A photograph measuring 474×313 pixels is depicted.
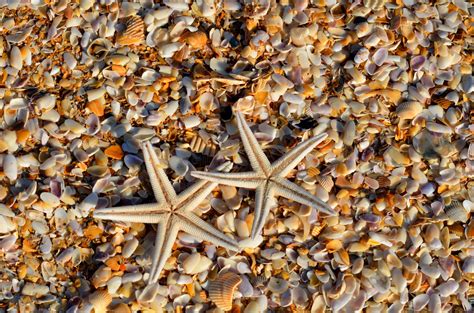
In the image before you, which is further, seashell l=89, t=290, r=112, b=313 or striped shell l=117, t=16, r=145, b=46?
striped shell l=117, t=16, r=145, b=46

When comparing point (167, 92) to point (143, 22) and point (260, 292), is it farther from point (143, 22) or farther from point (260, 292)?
point (260, 292)

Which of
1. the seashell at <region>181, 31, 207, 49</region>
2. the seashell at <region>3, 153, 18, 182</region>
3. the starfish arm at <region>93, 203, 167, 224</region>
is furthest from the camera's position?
the seashell at <region>181, 31, 207, 49</region>

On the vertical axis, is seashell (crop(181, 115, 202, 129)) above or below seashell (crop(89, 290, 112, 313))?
above

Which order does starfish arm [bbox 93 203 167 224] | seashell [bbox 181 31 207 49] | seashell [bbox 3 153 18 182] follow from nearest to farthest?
starfish arm [bbox 93 203 167 224] → seashell [bbox 3 153 18 182] → seashell [bbox 181 31 207 49]

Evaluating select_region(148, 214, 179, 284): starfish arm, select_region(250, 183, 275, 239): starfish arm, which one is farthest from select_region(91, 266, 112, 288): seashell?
select_region(250, 183, 275, 239): starfish arm

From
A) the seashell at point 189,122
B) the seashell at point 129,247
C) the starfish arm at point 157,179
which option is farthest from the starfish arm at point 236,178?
the seashell at point 129,247

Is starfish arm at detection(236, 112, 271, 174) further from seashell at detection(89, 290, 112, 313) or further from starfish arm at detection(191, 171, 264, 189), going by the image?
seashell at detection(89, 290, 112, 313)

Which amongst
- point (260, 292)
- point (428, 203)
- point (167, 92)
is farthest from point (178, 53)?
point (428, 203)
